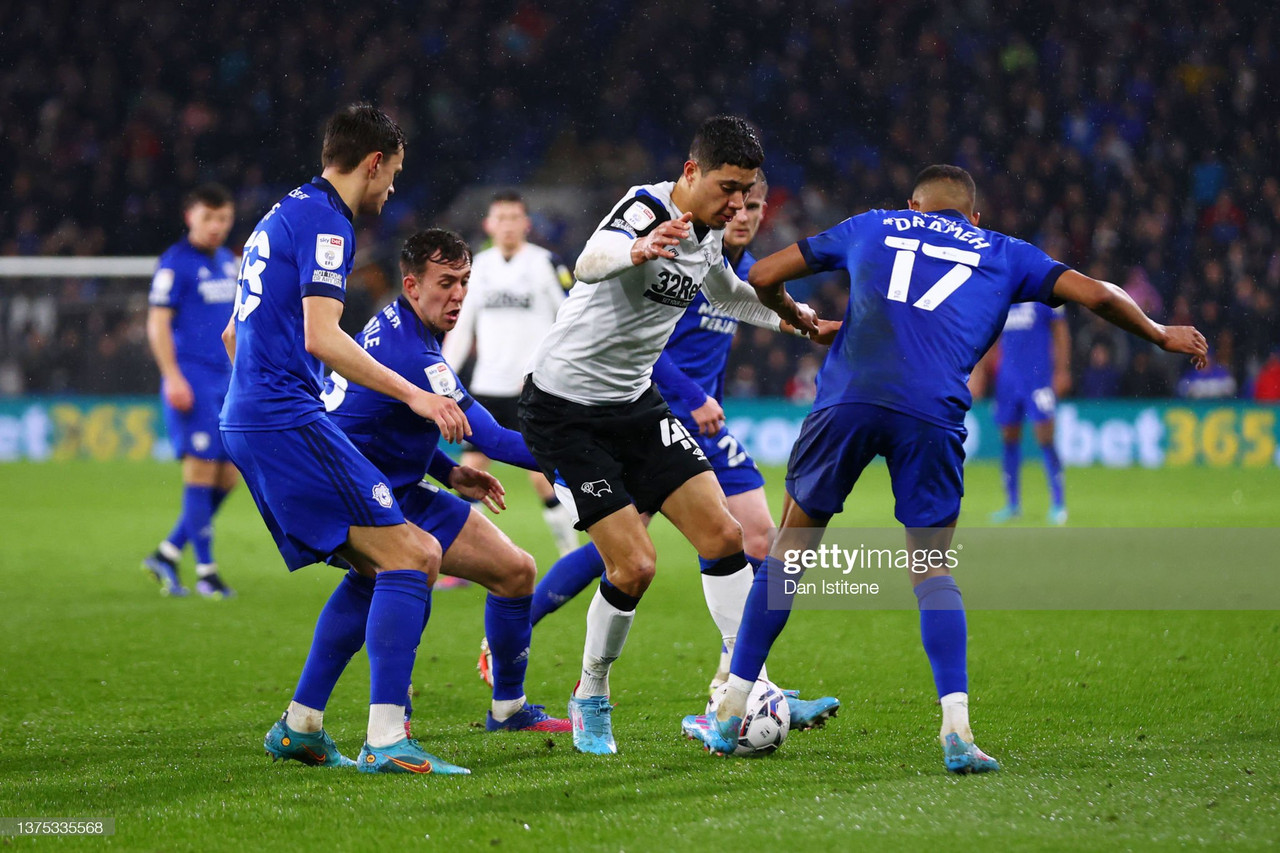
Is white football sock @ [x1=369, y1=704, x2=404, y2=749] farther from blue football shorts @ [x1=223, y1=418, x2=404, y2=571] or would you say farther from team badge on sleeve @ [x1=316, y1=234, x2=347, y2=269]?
team badge on sleeve @ [x1=316, y1=234, x2=347, y2=269]

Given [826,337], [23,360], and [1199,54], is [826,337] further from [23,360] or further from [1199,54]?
[1199,54]

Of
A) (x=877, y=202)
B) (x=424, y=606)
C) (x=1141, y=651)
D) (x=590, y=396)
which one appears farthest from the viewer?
(x=877, y=202)

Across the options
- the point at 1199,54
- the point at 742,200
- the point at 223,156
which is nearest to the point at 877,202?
the point at 1199,54

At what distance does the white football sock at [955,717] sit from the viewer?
3.89m

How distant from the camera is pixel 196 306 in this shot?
848 centimetres

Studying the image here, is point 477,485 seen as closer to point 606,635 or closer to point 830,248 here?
point 606,635

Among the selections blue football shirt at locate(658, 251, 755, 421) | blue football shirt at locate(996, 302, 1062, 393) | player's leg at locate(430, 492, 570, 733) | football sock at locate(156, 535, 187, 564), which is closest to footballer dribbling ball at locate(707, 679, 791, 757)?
player's leg at locate(430, 492, 570, 733)

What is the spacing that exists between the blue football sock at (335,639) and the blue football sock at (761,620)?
3.96 ft

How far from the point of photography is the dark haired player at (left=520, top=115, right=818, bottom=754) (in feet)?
13.8

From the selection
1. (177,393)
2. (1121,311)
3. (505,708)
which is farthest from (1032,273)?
(177,393)

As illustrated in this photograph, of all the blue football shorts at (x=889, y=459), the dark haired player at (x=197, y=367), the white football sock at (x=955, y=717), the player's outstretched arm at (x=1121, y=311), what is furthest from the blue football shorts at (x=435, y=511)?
the dark haired player at (x=197, y=367)

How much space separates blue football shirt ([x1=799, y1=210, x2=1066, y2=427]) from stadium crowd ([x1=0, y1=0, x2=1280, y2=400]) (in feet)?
43.6

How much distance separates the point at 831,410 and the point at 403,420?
1.44 m

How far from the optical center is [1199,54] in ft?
68.8
